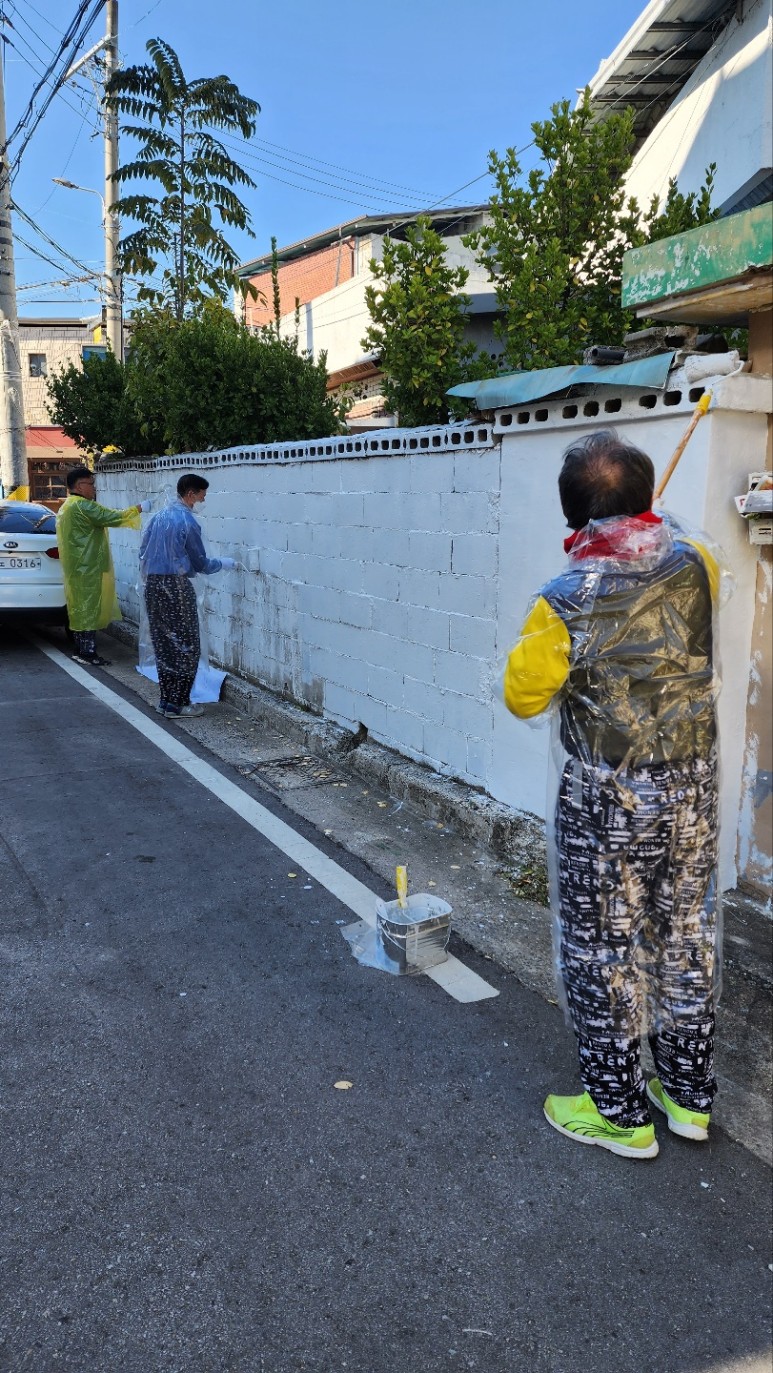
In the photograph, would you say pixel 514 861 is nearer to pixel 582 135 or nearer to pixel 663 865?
pixel 663 865

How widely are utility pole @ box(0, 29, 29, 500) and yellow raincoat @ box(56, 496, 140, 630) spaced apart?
595 centimetres

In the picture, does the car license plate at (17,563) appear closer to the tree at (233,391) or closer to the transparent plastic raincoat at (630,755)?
the tree at (233,391)

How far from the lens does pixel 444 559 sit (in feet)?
15.8

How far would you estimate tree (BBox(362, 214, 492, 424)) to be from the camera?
18.4ft

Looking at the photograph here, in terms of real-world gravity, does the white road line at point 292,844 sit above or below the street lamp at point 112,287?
below

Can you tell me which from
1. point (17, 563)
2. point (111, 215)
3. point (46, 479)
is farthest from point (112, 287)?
point (46, 479)

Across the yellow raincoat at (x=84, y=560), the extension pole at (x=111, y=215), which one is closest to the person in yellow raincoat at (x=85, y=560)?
the yellow raincoat at (x=84, y=560)

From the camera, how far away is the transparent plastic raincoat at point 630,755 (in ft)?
7.85

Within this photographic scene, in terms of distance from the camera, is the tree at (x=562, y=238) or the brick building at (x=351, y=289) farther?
the brick building at (x=351, y=289)

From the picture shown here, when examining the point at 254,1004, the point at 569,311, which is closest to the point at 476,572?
the point at 569,311

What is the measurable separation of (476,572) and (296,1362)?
334 centimetres

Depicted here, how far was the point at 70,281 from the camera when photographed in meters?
22.7

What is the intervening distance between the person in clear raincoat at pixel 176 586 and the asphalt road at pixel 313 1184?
133 inches

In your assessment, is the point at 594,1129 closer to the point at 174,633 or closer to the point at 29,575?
the point at 174,633
